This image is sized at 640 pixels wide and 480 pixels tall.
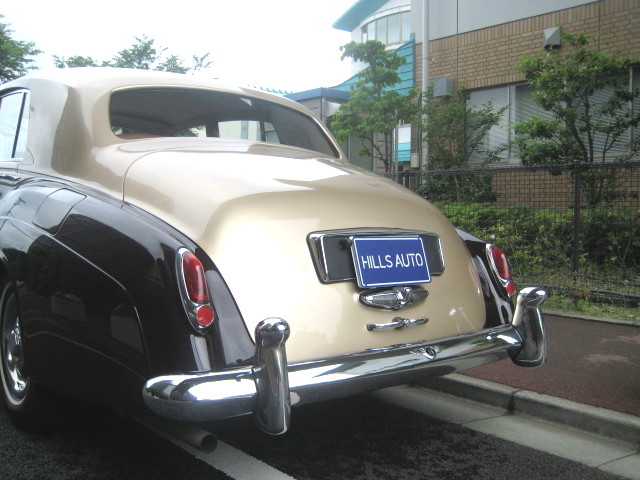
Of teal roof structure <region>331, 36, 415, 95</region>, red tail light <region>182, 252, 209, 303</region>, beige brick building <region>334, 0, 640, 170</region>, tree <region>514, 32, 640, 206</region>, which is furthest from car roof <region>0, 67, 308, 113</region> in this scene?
teal roof structure <region>331, 36, 415, 95</region>

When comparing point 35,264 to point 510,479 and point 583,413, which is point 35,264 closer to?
point 510,479

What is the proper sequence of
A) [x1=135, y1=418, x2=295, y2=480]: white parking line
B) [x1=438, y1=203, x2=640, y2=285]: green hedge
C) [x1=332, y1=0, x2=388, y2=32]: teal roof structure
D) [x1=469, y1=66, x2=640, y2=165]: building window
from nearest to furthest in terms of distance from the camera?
[x1=135, y1=418, x2=295, y2=480]: white parking line, [x1=438, y1=203, x2=640, y2=285]: green hedge, [x1=469, y1=66, x2=640, y2=165]: building window, [x1=332, y1=0, x2=388, y2=32]: teal roof structure

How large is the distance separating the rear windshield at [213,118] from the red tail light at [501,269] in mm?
1414

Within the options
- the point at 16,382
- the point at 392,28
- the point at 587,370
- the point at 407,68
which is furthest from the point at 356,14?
the point at 16,382

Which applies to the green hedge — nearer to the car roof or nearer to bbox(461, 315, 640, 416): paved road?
bbox(461, 315, 640, 416): paved road

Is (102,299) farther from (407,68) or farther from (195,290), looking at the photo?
(407,68)

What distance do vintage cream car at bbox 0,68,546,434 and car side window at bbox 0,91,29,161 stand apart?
0.45ft

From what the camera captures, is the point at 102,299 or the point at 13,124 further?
the point at 13,124

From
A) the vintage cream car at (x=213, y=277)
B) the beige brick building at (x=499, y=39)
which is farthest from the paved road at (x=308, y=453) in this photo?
the beige brick building at (x=499, y=39)

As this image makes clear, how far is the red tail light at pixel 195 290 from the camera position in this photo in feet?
7.42

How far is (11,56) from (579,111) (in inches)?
769

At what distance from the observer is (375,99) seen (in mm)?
13367

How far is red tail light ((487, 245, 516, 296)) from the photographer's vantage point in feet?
10.9

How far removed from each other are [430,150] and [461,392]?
33.1 ft
